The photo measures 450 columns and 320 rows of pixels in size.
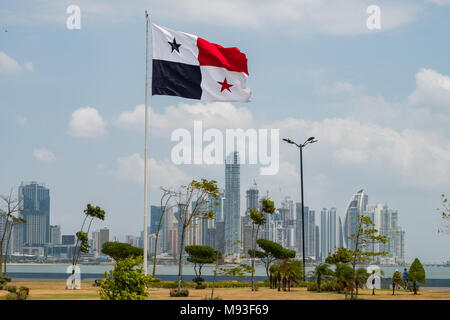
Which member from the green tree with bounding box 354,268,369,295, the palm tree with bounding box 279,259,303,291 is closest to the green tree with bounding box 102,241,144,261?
the palm tree with bounding box 279,259,303,291

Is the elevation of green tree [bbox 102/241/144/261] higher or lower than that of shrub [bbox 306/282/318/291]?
higher

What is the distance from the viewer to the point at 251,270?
45.6m

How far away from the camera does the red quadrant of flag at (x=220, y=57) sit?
28359 mm

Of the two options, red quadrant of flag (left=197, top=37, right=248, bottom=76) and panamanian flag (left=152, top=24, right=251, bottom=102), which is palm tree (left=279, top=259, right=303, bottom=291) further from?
red quadrant of flag (left=197, top=37, right=248, bottom=76)

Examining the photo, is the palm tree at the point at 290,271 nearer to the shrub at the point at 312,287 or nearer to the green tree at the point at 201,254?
the shrub at the point at 312,287

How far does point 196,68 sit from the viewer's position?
93.0 ft

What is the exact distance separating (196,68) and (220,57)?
4.04 feet

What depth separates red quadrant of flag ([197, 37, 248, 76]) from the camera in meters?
28.4

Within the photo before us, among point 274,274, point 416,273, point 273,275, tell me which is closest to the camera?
point 416,273

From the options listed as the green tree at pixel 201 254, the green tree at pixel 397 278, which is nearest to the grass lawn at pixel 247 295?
the green tree at pixel 397 278

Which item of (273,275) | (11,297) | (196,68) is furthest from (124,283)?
(273,275)

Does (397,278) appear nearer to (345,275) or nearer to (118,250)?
(345,275)

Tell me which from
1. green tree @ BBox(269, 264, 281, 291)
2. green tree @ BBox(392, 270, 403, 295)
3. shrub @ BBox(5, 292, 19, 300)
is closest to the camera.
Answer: shrub @ BBox(5, 292, 19, 300)
